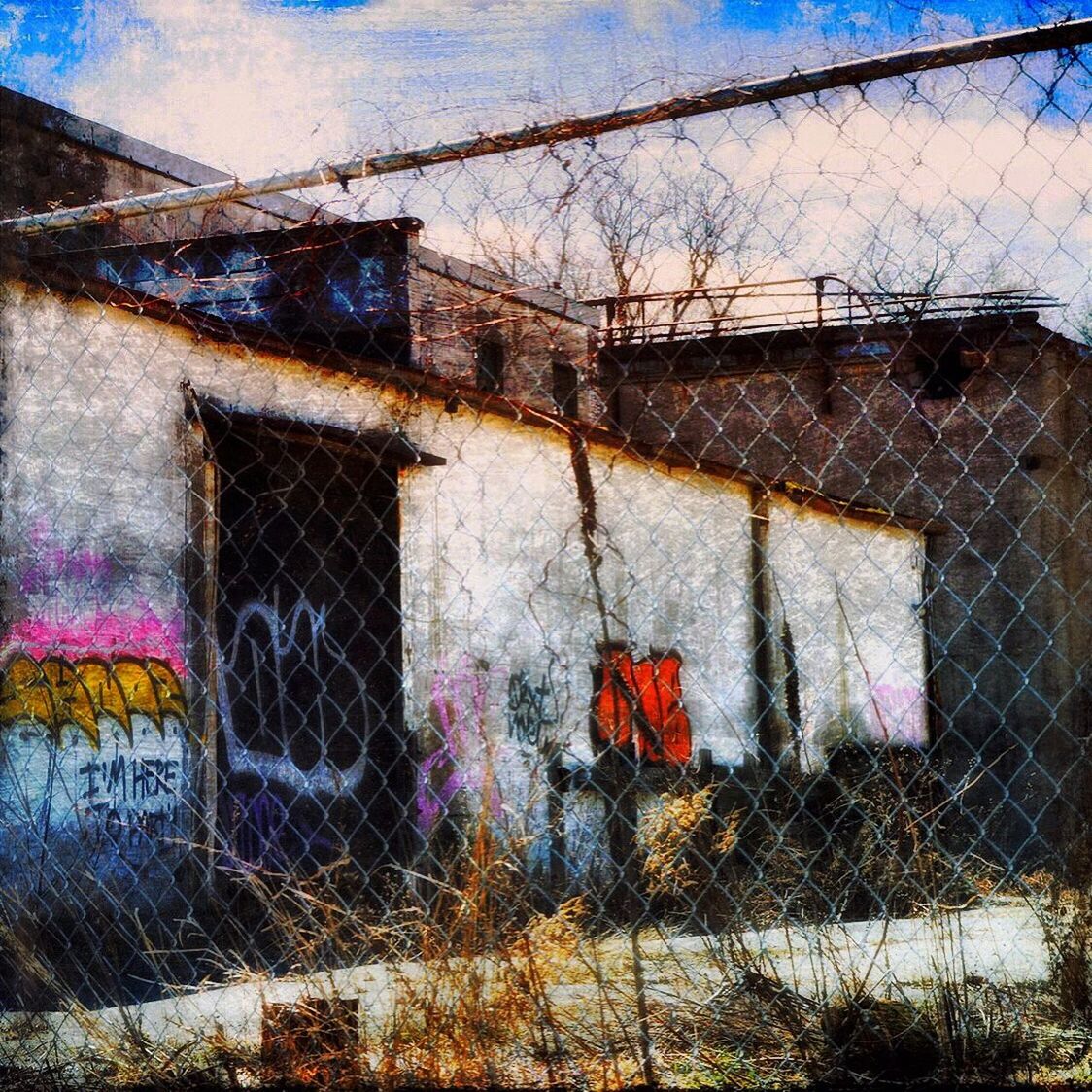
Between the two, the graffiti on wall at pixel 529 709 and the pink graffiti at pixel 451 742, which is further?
the graffiti on wall at pixel 529 709

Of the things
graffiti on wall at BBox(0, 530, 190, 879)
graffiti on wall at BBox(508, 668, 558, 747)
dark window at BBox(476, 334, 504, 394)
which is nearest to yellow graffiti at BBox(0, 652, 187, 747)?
graffiti on wall at BBox(0, 530, 190, 879)

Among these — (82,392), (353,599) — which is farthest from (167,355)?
(353,599)

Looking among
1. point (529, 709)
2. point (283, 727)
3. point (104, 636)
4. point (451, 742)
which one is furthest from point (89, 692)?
point (529, 709)

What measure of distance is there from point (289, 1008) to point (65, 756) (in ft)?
15.1

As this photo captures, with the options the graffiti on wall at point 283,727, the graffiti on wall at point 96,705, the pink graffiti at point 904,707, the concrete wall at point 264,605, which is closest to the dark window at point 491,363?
the concrete wall at point 264,605

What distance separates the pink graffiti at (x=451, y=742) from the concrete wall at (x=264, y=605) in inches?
0.8

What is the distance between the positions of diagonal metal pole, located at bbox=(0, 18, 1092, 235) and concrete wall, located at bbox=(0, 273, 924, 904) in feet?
3.16

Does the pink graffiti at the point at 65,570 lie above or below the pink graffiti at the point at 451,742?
above

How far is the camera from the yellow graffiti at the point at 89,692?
6664 millimetres

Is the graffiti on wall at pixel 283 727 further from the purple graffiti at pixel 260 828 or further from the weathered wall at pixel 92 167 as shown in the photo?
the weathered wall at pixel 92 167

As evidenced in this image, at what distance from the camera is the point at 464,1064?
2826mm

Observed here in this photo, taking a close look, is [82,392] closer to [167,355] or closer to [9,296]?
[167,355]

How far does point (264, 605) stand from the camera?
8539 mm

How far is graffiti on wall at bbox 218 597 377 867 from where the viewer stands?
27.1ft
